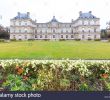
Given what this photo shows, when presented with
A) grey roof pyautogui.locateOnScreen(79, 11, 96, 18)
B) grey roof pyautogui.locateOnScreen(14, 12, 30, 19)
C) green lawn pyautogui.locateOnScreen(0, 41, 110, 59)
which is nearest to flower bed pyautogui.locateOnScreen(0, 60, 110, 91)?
green lawn pyautogui.locateOnScreen(0, 41, 110, 59)

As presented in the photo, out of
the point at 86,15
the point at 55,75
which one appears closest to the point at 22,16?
the point at 86,15

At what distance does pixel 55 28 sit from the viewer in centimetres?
9450

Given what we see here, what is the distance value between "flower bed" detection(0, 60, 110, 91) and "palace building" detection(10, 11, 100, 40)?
84.1m

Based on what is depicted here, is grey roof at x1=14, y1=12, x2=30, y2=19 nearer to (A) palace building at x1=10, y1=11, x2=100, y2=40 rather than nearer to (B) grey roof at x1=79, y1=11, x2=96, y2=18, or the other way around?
(A) palace building at x1=10, y1=11, x2=100, y2=40

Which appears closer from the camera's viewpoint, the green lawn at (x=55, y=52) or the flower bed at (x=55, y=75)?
the flower bed at (x=55, y=75)

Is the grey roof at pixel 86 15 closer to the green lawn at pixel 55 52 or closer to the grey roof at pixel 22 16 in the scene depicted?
the grey roof at pixel 22 16

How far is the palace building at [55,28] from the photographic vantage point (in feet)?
302

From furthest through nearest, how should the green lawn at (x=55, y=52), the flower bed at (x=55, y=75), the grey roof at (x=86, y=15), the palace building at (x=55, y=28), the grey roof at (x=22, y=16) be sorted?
the grey roof at (x=22, y=16), the grey roof at (x=86, y=15), the palace building at (x=55, y=28), the green lawn at (x=55, y=52), the flower bed at (x=55, y=75)

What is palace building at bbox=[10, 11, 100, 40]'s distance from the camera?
9206 centimetres

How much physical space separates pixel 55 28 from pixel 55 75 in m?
87.6

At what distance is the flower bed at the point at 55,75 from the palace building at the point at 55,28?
276 ft

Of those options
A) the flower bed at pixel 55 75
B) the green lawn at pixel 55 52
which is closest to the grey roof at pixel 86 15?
the green lawn at pixel 55 52

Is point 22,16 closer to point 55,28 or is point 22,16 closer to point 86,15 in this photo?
point 55,28

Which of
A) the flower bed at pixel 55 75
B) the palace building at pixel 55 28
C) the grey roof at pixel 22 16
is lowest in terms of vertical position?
the flower bed at pixel 55 75
